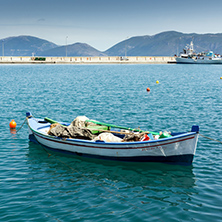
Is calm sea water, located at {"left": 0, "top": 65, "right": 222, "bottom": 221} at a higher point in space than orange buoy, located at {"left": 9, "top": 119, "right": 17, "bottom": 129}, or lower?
lower

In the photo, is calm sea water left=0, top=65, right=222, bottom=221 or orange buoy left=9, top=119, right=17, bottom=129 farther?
orange buoy left=9, top=119, right=17, bottom=129

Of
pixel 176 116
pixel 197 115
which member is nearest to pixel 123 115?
pixel 176 116

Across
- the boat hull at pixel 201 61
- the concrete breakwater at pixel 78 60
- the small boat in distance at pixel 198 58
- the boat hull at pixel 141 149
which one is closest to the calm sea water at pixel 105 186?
the boat hull at pixel 141 149

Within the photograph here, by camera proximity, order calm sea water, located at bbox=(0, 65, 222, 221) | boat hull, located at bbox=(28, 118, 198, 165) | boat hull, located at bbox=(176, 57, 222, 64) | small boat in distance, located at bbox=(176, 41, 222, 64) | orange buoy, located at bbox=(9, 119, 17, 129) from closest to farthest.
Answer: calm sea water, located at bbox=(0, 65, 222, 221) < boat hull, located at bbox=(28, 118, 198, 165) < orange buoy, located at bbox=(9, 119, 17, 129) < boat hull, located at bbox=(176, 57, 222, 64) < small boat in distance, located at bbox=(176, 41, 222, 64)

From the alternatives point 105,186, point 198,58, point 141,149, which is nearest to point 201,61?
point 198,58

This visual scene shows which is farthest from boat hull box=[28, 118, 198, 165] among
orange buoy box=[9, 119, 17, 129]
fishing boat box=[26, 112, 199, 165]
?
orange buoy box=[9, 119, 17, 129]

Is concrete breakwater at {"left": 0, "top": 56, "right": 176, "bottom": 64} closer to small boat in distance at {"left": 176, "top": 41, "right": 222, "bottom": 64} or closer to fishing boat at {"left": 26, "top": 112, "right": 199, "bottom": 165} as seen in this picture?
small boat in distance at {"left": 176, "top": 41, "right": 222, "bottom": 64}

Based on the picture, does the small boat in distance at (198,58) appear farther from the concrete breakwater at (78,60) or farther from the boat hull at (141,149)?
the boat hull at (141,149)

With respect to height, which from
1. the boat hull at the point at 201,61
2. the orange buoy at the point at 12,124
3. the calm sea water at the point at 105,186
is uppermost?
the boat hull at the point at 201,61

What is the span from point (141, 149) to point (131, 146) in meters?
0.56

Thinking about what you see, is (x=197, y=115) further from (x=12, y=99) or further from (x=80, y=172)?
(x=12, y=99)

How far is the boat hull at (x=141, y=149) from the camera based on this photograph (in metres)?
14.8

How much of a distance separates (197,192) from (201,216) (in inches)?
80.7

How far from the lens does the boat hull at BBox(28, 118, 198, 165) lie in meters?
14.8
